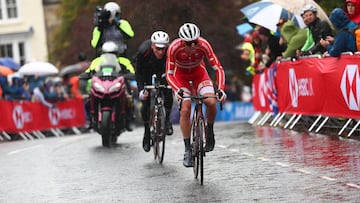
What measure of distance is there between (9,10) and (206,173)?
174ft

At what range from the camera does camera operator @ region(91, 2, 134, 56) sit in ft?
66.7

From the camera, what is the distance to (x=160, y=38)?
49.8ft

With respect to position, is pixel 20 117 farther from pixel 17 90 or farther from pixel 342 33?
pixel 342 33

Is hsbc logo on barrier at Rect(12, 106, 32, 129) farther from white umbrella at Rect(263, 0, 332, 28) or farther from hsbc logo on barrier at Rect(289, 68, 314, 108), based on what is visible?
hsbc logo on barrier at Rect(289, 68, 314, 108)

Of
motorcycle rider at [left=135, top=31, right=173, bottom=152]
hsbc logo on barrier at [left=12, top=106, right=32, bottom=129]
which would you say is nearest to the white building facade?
hsbc logo on barrier at [left=12, top=106, right=32, bottom=129]

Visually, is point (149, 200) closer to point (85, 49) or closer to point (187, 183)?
point (187, 183)

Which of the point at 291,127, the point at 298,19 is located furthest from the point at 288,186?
the point at 298,19

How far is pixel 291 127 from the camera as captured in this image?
20.5 meters

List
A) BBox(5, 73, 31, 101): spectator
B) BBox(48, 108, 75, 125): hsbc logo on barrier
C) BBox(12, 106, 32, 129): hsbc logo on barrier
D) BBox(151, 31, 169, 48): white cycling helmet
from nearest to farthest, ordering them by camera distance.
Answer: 1. BBox(151, 31, 169, 48): white cycling helmet
2. BBox(12, 106, 32, 129): hsbc logo on barrier
3. BBox(5, 73, 31, 101): spectator
4. BBox(48, 108, 75, 125): hsbc logo on barrier

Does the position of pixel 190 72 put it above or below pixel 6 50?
above

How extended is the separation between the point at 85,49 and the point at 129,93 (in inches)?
1044

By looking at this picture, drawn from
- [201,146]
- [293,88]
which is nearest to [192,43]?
[201,146]

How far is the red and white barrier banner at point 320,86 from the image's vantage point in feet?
55.5

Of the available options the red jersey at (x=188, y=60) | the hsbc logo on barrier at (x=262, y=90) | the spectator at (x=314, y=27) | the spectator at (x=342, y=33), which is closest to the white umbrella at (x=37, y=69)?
the hsbc logo on barrier at (x=262, y=90)
